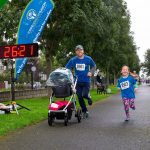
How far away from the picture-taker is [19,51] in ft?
46.7

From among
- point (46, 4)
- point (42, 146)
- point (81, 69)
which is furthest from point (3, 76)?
point (42, 146)

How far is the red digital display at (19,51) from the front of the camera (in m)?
13.9

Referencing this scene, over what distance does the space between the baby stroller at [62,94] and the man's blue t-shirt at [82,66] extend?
3.36 ft

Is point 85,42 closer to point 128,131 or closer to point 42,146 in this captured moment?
point 128,131

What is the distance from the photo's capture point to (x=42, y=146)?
360 inches

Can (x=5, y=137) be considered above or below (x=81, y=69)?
below

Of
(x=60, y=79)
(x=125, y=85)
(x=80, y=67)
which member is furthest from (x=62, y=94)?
(x=125, y=85)

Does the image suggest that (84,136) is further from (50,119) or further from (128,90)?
(128,90)

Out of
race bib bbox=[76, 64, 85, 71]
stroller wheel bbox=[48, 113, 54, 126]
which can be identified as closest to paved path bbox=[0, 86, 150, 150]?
stroller wheel bbox=[48, 113, 54, 126]

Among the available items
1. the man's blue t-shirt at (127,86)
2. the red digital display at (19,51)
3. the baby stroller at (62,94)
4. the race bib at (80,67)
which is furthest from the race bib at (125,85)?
the red digital display at (19,51)

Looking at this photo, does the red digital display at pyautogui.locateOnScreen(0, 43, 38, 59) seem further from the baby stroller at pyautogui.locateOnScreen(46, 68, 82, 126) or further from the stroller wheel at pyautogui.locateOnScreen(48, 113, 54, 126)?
the stroller wheel at pyautogui.locateOnScreen(48, 113, 54, 126)

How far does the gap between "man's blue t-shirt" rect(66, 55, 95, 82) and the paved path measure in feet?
4.89

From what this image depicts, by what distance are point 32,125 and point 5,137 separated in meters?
2.52

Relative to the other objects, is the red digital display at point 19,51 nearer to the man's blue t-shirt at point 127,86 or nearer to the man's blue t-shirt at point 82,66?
the man's blue t-shirt at point 82,66
